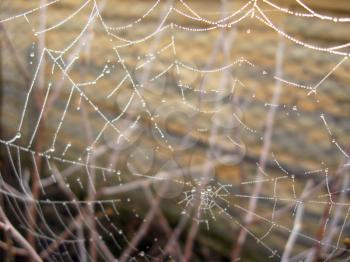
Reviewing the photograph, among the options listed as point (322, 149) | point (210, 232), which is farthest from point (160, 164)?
point (322, 149)

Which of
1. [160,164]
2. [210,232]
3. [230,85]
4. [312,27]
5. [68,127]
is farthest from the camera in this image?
[68,127]

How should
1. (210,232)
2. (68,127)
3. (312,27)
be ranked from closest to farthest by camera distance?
1. (312,27)
2. (210,232)
3. (68,127)

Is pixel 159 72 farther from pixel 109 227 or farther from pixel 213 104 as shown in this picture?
pixel 109 227

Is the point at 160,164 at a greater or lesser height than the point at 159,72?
lesser

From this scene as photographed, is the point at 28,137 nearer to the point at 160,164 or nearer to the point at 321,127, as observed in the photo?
the point at 160,164

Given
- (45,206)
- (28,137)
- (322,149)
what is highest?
(322,149)

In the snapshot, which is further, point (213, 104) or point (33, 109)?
point (33, 109)
